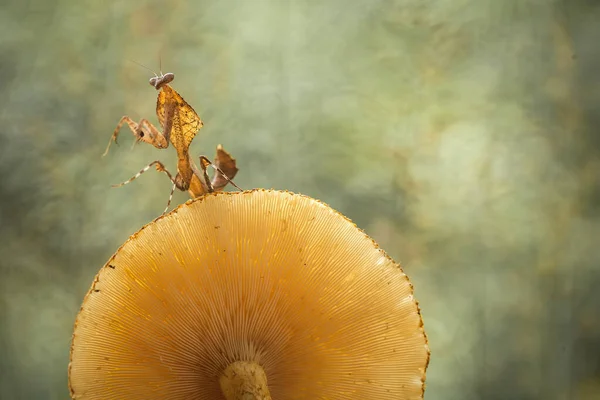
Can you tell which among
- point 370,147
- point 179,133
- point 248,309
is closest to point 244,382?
point 248,309

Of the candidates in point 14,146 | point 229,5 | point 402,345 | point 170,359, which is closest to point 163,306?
point 170,359

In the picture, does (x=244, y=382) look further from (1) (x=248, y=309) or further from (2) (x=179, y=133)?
(2) (x=179, y=133)

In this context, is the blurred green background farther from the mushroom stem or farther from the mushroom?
the mushroom stem

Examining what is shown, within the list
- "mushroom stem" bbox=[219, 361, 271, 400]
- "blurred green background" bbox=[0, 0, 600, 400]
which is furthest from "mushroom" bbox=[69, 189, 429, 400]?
"blurred green background" bbox=[0, 0, 600, 400]

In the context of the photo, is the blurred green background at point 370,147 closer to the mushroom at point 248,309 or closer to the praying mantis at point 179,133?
the praying mantis at point 179,133

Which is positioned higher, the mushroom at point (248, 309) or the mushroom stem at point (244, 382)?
the mushroom at point (248, 309)

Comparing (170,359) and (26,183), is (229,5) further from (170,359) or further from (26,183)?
(170,359)

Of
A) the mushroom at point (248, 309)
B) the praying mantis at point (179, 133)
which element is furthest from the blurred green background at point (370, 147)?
the mushroom at point (248, 309)
